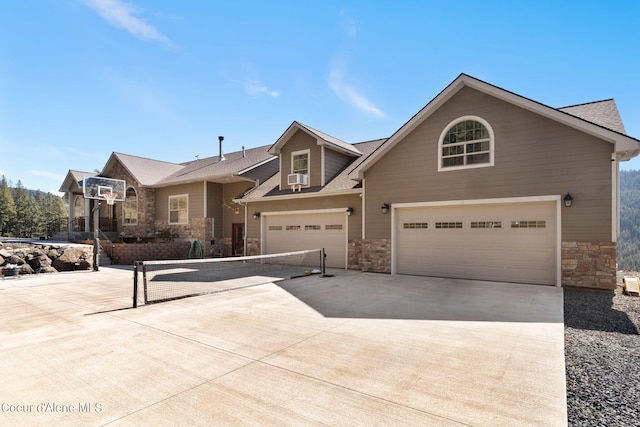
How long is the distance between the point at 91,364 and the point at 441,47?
1343 centimetres

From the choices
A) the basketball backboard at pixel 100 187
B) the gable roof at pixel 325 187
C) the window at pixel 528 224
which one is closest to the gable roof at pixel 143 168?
the basketball backboard at pixel 100 187

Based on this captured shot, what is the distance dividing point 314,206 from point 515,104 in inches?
344

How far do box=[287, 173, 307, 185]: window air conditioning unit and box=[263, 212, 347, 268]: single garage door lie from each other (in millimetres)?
1599

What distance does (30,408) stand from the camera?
3.11 meters

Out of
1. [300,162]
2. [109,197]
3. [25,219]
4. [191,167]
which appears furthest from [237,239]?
[25,219]

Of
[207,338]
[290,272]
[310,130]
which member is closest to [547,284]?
[290,272]

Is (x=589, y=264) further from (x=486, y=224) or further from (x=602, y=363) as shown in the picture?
(x=602, y=363)

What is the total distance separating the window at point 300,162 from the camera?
1631cm

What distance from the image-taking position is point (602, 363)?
169 inches

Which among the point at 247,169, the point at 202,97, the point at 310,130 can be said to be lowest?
the point at 247,169

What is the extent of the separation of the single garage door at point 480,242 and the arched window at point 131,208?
18406mm

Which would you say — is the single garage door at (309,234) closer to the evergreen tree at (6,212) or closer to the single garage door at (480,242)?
the single garage door at (480,242)

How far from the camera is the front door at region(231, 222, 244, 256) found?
19.0 meters

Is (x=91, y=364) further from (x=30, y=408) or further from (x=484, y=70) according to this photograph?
(x=484, y=70)
